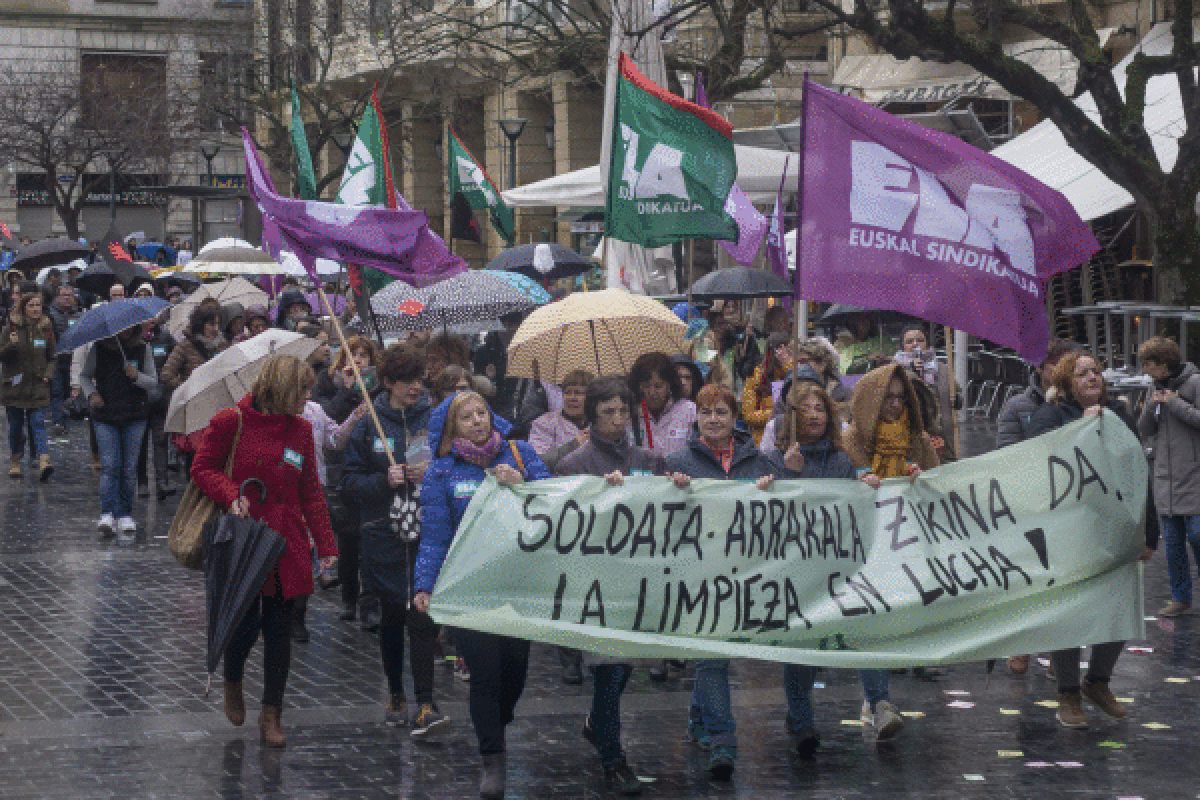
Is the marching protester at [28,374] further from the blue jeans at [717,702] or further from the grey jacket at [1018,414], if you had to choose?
the blue jeans at [717,702]

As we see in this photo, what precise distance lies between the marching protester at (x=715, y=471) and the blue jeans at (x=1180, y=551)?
4.04m

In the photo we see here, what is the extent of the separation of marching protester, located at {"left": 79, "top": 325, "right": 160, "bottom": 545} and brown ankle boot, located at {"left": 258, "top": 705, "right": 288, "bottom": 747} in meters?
6.84

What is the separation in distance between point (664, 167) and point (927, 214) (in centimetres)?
331

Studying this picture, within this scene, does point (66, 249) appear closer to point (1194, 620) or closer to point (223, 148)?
point (1194, 620)

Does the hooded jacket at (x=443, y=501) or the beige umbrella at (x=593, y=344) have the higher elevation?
the beige umbrella at (x=593, y=344)

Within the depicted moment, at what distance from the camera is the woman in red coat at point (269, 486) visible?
27.7ft

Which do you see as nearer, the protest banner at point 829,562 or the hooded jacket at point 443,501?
the protest banner at point 829,562

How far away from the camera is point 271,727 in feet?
27.2

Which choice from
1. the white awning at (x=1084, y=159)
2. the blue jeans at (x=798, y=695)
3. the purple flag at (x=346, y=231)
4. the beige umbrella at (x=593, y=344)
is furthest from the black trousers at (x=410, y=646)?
the white awning at (x=1084, y=159)

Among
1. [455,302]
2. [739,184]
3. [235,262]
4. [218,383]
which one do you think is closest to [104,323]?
[218,383]

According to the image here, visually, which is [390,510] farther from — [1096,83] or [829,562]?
[1096,83]

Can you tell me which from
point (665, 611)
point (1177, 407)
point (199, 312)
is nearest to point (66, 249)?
point (199, 312)

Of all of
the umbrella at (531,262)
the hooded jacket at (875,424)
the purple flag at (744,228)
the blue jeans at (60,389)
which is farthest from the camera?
the blue jeans at (60,389)

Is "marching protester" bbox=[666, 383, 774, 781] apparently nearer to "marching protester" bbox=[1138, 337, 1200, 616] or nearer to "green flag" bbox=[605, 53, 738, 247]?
"green flag" bbox=[605, 53, 738, 247]
